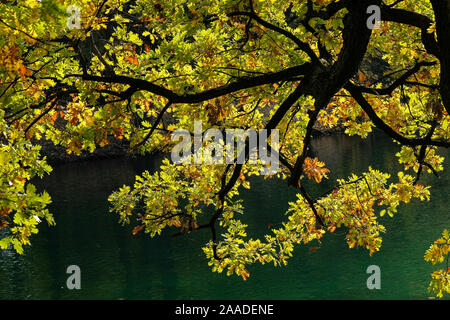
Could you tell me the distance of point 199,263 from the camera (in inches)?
998

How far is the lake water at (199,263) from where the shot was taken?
22.0m

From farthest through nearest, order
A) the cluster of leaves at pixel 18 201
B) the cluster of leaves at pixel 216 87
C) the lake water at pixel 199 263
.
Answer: the lake water at pixel 199 263 → the cluster of leaves at pixel 216 87 → the cluster of leaves at pixel 18 201

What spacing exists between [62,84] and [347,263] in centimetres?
1853

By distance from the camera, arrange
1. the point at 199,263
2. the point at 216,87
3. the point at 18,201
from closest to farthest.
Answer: the point at 18,201, the point at 216,87, the point at 199,263

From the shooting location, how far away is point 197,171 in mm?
11516

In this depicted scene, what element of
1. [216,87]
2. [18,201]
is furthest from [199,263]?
[18,201]

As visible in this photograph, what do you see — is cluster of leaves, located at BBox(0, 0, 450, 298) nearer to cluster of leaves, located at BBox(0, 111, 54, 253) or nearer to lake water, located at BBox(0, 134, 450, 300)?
cluster of leaves, located at BBox(0, 111, 54, 253)

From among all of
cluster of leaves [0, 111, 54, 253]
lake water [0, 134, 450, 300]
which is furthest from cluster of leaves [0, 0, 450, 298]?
lake water [0, 134, 450, 300]

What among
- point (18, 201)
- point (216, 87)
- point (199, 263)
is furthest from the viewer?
point (199, 263)

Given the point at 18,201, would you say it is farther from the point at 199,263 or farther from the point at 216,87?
the point at 199,263

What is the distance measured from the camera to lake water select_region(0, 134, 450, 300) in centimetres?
2203

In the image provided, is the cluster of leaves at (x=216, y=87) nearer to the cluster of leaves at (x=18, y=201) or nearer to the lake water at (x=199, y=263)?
the cluster of leaves at (x=18, y=201)

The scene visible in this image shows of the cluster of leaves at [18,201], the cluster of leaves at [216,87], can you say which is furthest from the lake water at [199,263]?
the cluster of leaves at [18,201]

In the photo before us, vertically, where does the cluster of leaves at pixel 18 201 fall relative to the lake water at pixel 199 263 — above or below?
below
